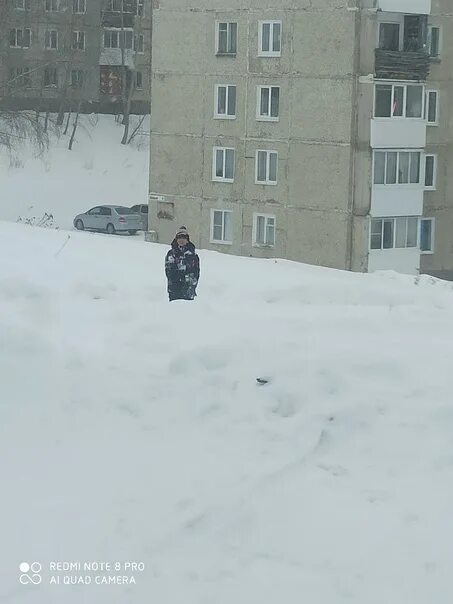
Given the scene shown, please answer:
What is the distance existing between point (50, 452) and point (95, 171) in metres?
44.5

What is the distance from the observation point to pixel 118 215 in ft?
147

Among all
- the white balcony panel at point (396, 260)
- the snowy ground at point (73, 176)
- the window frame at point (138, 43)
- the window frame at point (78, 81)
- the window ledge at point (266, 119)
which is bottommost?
the white balcony panel at point (396, 260)

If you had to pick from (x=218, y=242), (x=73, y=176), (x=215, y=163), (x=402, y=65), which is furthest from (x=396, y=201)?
(x=73, y=176)

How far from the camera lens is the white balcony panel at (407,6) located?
34.4 metres

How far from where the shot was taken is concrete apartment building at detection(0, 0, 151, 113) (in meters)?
57.2

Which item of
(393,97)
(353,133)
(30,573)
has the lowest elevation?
(30,573)

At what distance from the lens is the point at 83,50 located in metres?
59.6

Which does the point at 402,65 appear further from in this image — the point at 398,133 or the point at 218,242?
the point at 218,242

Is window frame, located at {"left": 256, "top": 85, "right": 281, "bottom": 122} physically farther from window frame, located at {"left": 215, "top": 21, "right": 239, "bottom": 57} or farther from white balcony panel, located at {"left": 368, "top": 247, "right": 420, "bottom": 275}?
white balcony panel, located at {"left": 368, "top": 247, "right": 420, "bottom": 275}

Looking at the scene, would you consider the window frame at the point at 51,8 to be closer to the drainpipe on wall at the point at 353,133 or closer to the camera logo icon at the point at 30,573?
the drainpipe on wall at the point at 353,133

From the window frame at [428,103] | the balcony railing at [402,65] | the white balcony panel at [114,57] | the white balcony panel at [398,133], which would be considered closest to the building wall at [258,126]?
the white balcony panel at [398,133]

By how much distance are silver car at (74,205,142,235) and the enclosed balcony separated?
13516 mm

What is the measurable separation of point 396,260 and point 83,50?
29.0 m

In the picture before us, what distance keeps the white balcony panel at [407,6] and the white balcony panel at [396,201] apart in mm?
5154
